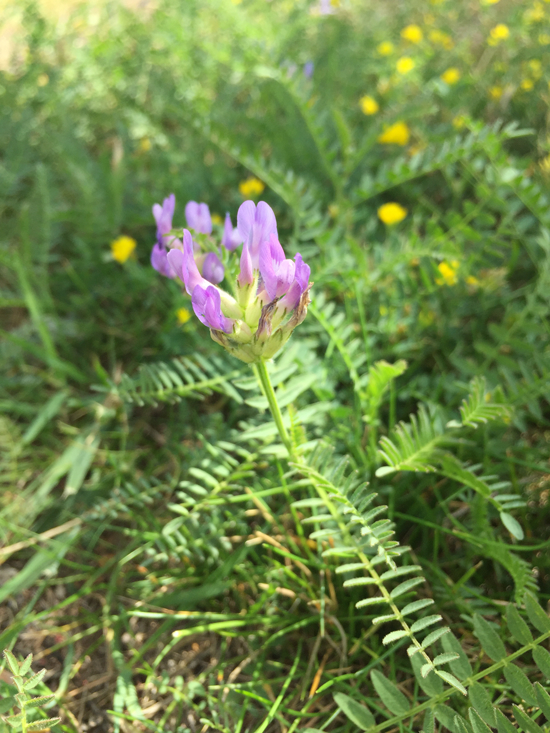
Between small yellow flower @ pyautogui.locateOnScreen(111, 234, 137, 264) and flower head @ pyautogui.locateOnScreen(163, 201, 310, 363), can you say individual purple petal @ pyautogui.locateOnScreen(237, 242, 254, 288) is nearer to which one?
flower head @ pyautogui.locateOnScreen(163, 201, 310, 363)

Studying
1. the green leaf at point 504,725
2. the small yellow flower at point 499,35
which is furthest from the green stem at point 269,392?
the small yellow flower at point 499,35

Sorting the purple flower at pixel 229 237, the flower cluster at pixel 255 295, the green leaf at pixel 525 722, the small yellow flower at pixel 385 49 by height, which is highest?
the small yellow flower at pixel 385 49

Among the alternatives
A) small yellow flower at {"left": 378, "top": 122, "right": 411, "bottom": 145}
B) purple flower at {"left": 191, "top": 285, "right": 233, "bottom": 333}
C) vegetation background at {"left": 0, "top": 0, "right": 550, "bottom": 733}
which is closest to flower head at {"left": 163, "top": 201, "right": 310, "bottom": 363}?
purple flower at {"left": 191, "top": 285, "right": 233, "bottom": 333}

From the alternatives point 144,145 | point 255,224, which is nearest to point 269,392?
point 255,224

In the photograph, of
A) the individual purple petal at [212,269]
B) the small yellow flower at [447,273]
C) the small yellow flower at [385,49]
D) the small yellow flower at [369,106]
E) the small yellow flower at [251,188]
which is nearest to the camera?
the individual purple petal at [212,269]

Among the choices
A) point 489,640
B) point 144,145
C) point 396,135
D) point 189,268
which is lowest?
point 489,640

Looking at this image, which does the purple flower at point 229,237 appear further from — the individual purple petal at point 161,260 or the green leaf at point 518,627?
the green leaf at point 518,627

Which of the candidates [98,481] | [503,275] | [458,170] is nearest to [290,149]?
[458,170]

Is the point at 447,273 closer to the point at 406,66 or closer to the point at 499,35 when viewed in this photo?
the point at 406,66

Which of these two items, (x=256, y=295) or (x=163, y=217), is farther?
(x=163, y=217)
